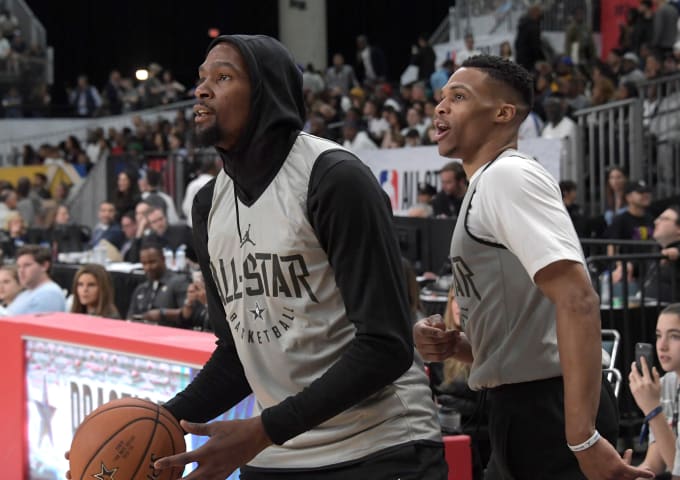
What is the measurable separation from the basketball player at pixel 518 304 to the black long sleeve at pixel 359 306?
13.5 inches

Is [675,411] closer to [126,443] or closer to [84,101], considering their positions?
[126,443]

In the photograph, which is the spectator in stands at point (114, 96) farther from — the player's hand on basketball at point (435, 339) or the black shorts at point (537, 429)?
the black shorts at point (537, 429)

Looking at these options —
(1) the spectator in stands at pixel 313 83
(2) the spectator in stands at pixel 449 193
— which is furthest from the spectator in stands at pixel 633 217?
(1) the spectator in stands at pixel 313 83

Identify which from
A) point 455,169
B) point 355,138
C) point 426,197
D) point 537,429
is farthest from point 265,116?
point 355,138

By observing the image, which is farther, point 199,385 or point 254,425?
point 199,385

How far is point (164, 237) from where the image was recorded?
12.3 metres

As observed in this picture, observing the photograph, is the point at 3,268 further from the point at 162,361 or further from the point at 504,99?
the point at 504,99

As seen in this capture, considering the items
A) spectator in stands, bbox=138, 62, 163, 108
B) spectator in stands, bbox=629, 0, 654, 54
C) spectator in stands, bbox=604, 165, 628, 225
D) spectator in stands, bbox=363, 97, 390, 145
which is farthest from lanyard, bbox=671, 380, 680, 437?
spectator in stands, bbox=138, 62, 163, 108

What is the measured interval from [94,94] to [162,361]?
23.3m

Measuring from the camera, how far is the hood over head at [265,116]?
8.27 ft

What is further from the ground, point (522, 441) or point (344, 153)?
point (344, 153)

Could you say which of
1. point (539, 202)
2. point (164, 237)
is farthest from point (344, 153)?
point (164, 237)

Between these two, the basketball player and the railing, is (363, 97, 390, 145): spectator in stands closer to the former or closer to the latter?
the railing

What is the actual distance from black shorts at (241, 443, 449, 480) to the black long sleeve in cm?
17
